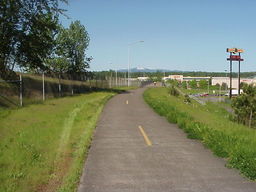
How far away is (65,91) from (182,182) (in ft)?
87.8

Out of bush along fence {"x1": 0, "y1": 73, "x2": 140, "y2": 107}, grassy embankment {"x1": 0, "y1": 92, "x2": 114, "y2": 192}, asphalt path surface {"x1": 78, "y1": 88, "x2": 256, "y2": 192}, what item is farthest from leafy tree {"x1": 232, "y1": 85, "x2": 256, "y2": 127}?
asphalt path surface {"x1": 78, "y1": 88, "x2": 256, "y2": 192}

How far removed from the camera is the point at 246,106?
33.0 meters

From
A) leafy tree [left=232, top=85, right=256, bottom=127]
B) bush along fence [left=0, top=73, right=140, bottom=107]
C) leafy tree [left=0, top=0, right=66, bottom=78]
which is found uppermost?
leafy tree [left=0, top=0, right=66, bottom=78]

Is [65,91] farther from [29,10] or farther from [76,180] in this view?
[76,180]

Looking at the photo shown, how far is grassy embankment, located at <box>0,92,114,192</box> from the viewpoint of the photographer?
5.90 meters

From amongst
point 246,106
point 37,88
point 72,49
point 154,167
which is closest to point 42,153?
point 154,167

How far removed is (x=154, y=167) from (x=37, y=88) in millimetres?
20233

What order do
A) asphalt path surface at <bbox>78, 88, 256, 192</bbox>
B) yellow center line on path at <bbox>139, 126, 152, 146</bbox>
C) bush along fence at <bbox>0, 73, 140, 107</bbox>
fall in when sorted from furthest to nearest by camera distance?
1. bush along fence at <bbox>0, 73, 140, 107</bbox>
2. yellow center line on path at <bbox>139, 126, 152, 146</bbox>
3. asphalt path surface at <bbox>78, 88, 256, 192</bbox>

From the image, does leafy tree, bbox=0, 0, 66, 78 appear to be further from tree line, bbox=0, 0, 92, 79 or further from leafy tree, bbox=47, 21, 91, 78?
leafy tree, bbox=47, 21, 91, 78

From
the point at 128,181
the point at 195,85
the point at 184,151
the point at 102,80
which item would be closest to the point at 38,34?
the point at 184,151

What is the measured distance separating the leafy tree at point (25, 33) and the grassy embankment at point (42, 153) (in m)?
11.4

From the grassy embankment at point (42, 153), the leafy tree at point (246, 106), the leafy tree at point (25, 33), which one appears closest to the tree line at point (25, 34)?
the leafy tree at point (25, 33)

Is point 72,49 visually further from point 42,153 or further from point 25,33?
point 42,153

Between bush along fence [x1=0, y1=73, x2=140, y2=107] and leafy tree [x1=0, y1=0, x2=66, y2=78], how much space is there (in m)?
1.37
